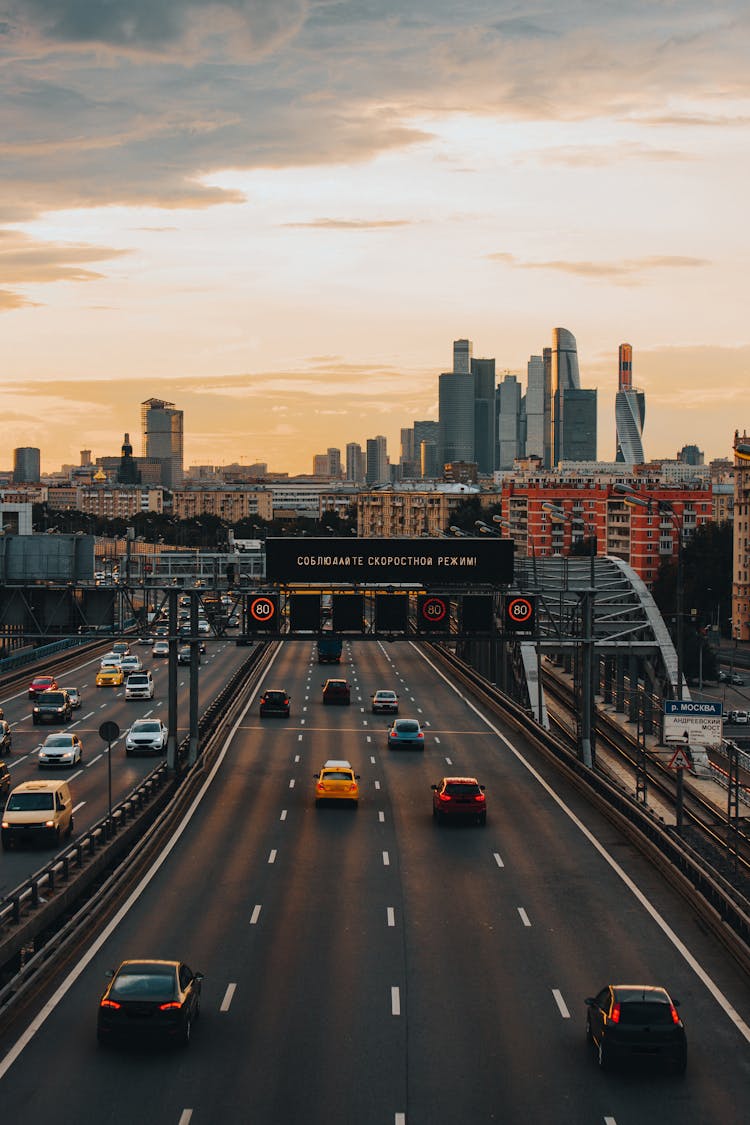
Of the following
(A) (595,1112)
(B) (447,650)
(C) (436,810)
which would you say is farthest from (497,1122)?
(B) (447,650)

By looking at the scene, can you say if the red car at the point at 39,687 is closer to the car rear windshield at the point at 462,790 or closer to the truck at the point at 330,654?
the truck at the point at 330,654

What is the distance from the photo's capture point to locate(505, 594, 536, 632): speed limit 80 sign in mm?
53500

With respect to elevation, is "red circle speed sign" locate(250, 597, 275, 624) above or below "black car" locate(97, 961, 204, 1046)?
above

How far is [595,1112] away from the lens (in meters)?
19.7

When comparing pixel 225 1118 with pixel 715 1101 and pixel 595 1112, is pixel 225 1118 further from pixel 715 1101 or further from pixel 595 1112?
pixel 715 1101

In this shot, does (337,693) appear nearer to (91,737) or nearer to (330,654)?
(91,737)

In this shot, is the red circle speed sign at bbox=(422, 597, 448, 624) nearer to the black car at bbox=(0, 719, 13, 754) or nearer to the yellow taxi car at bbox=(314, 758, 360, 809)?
the yellow taxi car at bbox=(314, 758, 360, 809)

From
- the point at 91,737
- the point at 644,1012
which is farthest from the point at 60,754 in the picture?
the point at 644,1012

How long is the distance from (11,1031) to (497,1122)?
792 cm

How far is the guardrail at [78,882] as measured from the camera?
2664 centimetres

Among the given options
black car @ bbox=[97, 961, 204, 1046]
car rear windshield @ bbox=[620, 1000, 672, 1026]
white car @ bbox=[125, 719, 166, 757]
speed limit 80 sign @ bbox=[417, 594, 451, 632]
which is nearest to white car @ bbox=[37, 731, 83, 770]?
white car @ bbox=[125, 719, 166, 757]

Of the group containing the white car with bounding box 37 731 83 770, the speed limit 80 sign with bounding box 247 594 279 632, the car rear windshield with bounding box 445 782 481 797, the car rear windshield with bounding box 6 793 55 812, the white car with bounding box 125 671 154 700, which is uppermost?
the speed limit 80 sign with bounding box 247 594 279 632

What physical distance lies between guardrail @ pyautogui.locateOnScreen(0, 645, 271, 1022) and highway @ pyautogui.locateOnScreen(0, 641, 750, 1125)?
66 centimetres

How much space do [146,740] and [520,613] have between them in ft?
50.6
